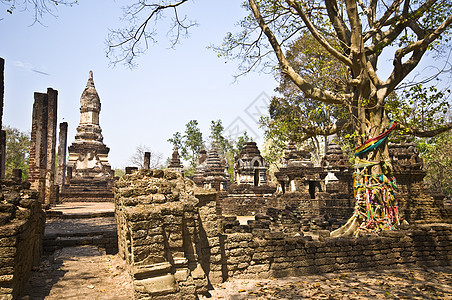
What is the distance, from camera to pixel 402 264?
8297 mm

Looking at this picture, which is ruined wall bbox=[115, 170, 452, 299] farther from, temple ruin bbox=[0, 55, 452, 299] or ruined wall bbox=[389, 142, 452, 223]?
ruined wall bbox=[389, 142, 452, 223]

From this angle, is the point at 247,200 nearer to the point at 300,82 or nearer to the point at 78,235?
the point at 300,82

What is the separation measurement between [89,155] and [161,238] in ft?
87.2

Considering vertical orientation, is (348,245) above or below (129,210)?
below

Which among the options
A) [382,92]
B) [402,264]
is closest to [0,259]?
[402,264]

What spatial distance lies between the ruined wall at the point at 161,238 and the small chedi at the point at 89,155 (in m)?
22.3

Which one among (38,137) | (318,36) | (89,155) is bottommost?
(38,137)

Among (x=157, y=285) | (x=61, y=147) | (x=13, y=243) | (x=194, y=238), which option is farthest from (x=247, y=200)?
(x=13, y=243)

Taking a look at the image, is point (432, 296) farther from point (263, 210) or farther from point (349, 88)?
point (263, 210)

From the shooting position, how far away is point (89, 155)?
29734 millimetres

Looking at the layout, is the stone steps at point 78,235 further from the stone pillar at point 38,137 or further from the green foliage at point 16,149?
the green foliage at point 16,149

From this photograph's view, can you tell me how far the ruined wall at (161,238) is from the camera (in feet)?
16.6

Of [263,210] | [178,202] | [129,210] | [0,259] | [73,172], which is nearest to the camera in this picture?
[0,259]

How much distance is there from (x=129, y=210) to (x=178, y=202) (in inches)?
35.5
